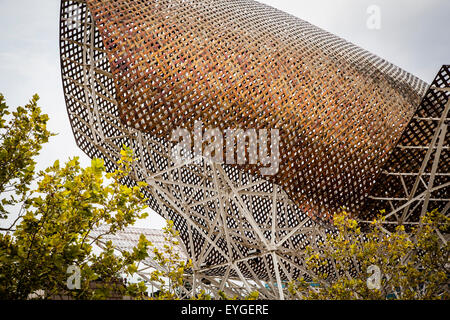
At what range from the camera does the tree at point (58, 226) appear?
303 cm

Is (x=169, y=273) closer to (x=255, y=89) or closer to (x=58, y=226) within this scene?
(x=58, y=226)

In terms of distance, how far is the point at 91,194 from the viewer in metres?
3.20

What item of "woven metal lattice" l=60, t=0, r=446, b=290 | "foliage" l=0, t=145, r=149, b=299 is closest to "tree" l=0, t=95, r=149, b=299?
"foliage" l=0, t=145, r=149, b=299

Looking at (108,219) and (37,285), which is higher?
(108,219)

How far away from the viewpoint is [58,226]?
321 centimetres

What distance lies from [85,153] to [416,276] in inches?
327

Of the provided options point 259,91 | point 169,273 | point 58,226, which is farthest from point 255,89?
point 58,226

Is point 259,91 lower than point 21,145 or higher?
higher

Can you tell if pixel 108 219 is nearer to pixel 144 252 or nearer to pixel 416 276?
pixel 144 252

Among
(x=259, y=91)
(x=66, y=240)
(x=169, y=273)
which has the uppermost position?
(x=259, y=91)

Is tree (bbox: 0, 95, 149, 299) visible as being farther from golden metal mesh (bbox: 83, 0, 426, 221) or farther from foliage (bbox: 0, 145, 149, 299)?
golden metal mesh (bbox: 83, 0, 426, 221)

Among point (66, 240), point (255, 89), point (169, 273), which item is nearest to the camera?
point (66, 240)

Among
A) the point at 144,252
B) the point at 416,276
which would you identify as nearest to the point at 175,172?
the point at 416,276

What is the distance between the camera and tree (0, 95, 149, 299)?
3027 millimetres
